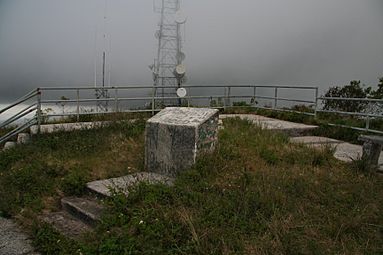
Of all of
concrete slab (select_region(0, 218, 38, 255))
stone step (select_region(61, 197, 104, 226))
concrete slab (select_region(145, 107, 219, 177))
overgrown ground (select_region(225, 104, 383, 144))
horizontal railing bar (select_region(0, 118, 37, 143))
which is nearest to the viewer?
concrete slab (select_region(0, 218, 38, 255))

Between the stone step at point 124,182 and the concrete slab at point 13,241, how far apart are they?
3.89 ft

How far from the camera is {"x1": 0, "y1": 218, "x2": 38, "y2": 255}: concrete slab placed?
4.71m

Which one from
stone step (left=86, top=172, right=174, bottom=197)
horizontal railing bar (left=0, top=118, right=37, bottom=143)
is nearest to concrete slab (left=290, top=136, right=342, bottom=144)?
stone step (left=86, top=172, right=174, bottom=197)

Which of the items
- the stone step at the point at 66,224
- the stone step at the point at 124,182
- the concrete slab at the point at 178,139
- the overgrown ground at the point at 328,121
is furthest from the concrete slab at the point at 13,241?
the overgrown ground at the point at 328,121

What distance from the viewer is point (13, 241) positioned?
500 centimetres

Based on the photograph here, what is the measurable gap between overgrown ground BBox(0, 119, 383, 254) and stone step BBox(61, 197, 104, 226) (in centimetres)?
25

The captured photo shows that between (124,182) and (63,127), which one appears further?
(63,127)

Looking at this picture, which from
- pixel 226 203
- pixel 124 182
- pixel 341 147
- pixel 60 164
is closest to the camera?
pixel 226 203

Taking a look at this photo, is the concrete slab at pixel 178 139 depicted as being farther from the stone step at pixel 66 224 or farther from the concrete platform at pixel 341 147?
the concrete platform at pixel 341 147

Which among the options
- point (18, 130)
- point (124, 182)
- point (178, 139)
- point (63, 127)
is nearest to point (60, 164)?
point (124, 182)

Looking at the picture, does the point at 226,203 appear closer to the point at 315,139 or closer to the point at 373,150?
the point at 373,150

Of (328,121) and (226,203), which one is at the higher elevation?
(328,121)

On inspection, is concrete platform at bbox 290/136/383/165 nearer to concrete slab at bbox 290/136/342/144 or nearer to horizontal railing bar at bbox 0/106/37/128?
concrete slab at bbox 290/136/342/144

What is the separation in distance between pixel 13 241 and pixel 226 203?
286 cm
